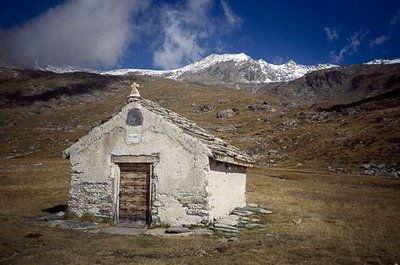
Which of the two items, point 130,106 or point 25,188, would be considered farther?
point 25,188

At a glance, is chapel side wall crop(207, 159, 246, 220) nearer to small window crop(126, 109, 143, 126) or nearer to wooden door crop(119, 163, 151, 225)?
wooden door crop(119, 163, 151, 225)

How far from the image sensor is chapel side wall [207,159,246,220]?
16.4 metres

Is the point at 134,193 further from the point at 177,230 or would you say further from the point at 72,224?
the point at 177,230

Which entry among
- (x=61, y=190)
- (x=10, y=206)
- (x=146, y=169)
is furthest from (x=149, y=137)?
(x=61, y=190)

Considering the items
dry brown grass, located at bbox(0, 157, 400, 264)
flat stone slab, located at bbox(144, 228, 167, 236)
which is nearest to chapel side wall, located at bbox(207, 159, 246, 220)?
dry brown grass, located at bbox(0, 157, 400, 264)

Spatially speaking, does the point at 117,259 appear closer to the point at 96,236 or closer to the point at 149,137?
the point at 96,236

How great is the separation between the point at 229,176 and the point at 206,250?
307 inches

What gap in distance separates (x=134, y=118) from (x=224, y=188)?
5.25 meters

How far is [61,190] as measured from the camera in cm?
2867

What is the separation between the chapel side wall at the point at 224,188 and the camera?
1642 centimetres

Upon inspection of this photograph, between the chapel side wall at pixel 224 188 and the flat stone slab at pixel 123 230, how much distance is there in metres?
2.94

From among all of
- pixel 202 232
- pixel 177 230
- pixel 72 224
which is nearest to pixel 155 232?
pixel 177 230

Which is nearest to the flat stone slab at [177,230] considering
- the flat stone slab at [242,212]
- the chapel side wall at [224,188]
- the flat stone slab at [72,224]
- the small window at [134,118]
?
the chapel side wall at [224,188]

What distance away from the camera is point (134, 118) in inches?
665
